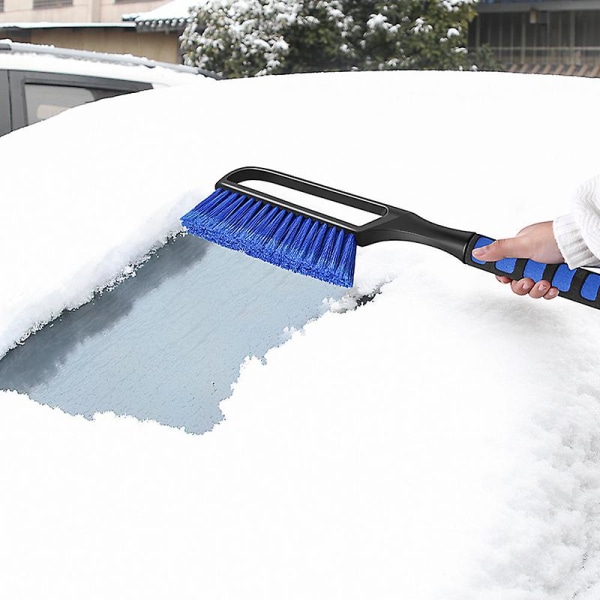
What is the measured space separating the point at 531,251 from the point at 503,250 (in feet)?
0.11

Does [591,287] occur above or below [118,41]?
above

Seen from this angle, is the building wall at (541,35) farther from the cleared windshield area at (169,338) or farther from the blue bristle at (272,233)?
the cleared windshield area at (169,338)

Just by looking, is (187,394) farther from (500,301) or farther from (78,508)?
(500,301)

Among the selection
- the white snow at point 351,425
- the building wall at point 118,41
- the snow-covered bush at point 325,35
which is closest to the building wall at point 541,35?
the snow-covered bush at point 325,35

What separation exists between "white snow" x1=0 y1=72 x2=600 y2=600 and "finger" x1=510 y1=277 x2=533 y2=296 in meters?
0.02

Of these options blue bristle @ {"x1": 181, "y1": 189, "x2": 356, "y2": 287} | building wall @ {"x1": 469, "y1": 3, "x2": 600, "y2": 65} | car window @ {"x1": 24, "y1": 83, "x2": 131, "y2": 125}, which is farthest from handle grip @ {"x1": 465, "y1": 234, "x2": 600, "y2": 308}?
building wall @ {"x1": 469, "y1": 3, "x2": 600, "y2": 65}

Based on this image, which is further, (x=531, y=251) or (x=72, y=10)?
(x=72, y=10)

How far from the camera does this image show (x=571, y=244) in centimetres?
105

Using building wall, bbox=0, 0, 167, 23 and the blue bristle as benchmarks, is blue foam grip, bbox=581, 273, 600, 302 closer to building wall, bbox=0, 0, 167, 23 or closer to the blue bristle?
the blue bristle

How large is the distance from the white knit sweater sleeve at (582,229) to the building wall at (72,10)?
17390mm

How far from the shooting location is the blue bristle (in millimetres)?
1208

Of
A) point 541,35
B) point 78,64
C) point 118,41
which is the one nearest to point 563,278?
point 78,64

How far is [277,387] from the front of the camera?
99cm

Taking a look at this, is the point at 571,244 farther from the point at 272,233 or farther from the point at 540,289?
the point at 272,233
